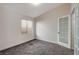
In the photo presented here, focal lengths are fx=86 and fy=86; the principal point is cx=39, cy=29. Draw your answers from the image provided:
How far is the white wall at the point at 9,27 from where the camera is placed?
11.5 feet

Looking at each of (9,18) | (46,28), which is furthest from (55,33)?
(9,18)

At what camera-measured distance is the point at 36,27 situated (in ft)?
22.5

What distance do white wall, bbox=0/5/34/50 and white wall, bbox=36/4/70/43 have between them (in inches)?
69.6

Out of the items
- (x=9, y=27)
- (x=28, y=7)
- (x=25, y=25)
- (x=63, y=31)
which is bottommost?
(x=63, y=31)

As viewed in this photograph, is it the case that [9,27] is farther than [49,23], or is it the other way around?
[49,23]

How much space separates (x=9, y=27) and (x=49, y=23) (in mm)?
2816

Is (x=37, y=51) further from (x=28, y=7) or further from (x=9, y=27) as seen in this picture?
(x=28, y=7)

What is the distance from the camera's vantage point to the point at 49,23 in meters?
5.83

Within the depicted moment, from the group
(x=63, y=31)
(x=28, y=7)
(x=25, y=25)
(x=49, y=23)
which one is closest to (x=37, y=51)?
(x=63, y=31)

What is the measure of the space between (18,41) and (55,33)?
2265mm

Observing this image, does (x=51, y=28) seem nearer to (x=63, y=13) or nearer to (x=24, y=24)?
(x=63, y=13)

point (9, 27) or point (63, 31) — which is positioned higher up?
point (9, 27)

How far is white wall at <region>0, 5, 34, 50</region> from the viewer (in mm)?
3518

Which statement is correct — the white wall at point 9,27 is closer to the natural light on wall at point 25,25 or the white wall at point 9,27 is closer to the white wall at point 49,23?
the natural light on wall at point 25,25
